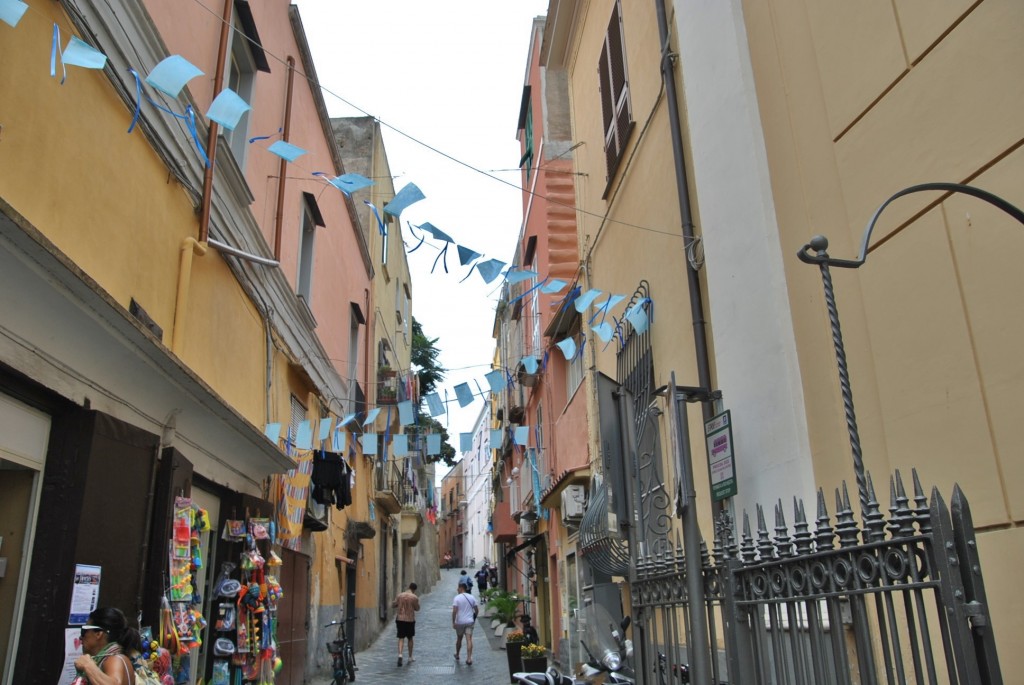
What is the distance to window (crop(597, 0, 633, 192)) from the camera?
8922 millimetres

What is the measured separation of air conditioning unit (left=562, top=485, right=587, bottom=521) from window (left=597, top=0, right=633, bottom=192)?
4.28 meters

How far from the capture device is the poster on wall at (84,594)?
4.70 m

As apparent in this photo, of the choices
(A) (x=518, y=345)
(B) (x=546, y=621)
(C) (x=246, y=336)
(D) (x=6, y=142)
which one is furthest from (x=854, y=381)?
(A) (x=518, y=345)

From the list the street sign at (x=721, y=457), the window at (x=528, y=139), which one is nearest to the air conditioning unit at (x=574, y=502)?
the street sign at (x=721, y=457)

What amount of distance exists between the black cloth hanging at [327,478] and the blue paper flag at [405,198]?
245 inches

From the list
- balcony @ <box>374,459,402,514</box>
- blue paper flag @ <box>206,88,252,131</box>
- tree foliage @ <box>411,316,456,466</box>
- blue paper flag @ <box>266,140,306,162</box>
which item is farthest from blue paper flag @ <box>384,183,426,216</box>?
tree foliage @ <box>411,316,456,466</box>

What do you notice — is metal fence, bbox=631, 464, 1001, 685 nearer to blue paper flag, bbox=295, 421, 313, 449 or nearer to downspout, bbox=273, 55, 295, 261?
downspout, bbox=273, 55, 295, 261

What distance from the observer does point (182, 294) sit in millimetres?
7047

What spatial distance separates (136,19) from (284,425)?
6075mm

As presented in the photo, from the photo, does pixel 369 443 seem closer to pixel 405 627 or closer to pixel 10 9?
pixel 405 627

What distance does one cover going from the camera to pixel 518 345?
23.5 m

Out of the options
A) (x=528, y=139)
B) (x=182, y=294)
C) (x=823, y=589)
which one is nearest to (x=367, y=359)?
(x=528, y=139)

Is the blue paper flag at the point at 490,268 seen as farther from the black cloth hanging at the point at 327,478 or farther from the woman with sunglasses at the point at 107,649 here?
the black cloth hanging at the point at 327,478

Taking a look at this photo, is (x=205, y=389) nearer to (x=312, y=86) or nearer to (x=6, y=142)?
(x=6, y=142)
